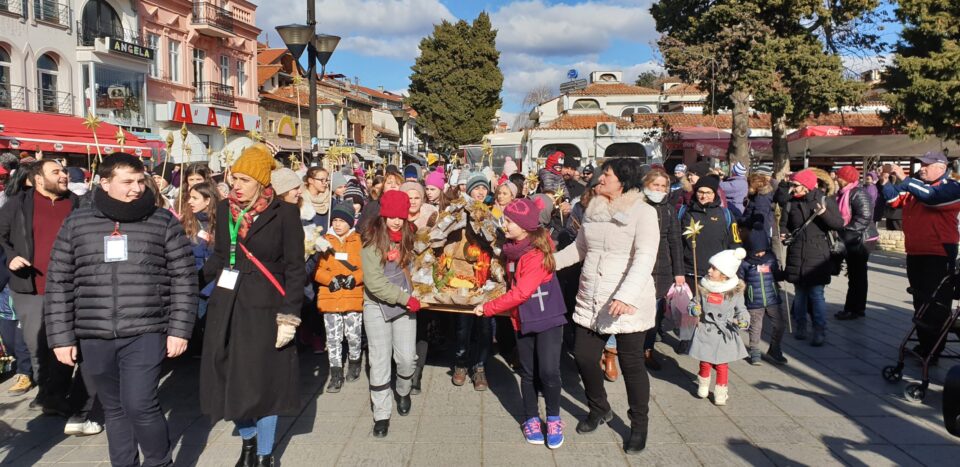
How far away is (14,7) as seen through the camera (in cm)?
2258

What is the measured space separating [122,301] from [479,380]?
3087 millimetres

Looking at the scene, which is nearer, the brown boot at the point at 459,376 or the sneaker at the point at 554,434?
the sneaker at the point at 554,434

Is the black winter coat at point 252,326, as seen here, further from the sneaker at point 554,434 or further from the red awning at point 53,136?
the red awning at point 53,136

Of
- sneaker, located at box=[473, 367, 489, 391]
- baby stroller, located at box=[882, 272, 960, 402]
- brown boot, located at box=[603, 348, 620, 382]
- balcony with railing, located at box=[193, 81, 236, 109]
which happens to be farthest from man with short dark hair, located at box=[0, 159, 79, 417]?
balcony with railing, located at box=[193, 81, 236, 109]

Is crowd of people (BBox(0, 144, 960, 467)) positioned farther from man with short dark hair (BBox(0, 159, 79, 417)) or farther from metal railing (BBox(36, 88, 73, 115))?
metal railing (BBox(36, 88, 73, 115))

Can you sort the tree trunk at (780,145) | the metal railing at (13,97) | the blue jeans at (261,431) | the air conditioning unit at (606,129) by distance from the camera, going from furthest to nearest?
the air conditioning unit at (606,129)
the metal railing at (13,97)
the tree trunk at (780,145)
the blue jeans at (261,431)

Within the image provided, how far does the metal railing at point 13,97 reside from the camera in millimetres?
22281

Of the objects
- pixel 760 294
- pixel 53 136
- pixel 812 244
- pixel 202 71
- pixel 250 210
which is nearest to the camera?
pixel 250 210

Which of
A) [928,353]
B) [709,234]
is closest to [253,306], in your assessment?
[709,234]

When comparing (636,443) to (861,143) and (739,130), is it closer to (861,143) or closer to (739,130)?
(739,130)

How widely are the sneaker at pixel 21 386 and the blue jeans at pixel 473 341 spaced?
12.1 feet

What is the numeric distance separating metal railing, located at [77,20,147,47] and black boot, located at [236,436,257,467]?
87.5 feet

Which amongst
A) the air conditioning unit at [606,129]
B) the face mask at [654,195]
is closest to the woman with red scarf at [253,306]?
the face mask at [654,195]

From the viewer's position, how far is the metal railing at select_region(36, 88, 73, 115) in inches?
932
